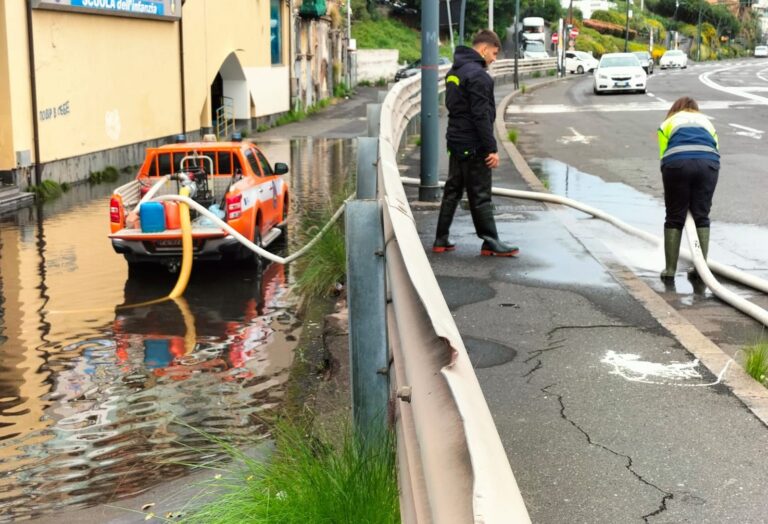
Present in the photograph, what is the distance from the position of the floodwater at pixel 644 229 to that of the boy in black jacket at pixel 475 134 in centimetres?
125

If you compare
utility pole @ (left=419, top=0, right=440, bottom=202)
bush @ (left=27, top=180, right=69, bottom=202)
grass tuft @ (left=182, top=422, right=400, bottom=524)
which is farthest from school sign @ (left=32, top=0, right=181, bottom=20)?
grass tuft @ (left=182, top=422, right=400, bottom=524)

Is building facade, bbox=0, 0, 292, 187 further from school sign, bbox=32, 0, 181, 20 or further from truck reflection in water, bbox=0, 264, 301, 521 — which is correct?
truck reflection in water, bbox=0, 264, 301, 521

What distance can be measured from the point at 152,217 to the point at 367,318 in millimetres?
7978

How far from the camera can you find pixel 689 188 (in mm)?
8664

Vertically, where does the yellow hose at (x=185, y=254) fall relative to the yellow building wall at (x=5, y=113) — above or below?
below

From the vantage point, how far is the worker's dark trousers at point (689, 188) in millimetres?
8562

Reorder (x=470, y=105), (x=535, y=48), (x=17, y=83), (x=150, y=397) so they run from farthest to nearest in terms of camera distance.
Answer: (x=535, y=48) → (x=17, y=83) → (x=470, y=105) → (x=150, y=397)

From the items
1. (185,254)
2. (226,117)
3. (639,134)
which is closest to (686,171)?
(185,254)

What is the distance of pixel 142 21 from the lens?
950 inches

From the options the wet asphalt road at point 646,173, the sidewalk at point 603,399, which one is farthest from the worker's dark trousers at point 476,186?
the wet asphalt road at point 646,173

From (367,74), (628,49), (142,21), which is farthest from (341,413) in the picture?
(628,49)

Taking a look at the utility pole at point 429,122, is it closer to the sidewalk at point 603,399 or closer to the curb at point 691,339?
the curb at point 691,339

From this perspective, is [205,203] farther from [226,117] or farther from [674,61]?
[674,61]

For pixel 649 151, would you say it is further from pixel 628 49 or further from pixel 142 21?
pixel 628 49
